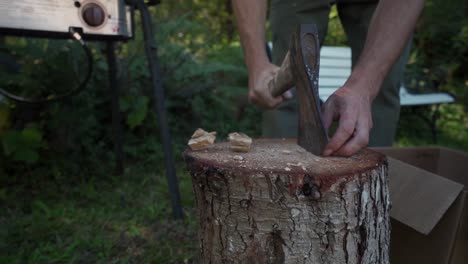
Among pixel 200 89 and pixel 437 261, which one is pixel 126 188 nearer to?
pixel 200 89

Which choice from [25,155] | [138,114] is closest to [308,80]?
[25,155]

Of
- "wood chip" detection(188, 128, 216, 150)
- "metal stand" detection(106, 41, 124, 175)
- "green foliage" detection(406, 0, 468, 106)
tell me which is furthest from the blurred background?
"wood chip" detection(188, 128, 216, 150)

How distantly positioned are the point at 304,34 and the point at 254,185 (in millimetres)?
411

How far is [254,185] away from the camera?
3.23 feet

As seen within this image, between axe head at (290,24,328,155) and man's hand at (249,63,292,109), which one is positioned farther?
man's hand at (249,63,292,109)

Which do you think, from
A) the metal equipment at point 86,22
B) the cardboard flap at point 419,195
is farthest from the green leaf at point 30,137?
the cardboard flap at point 419,195

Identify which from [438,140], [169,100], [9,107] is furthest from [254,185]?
[438,140]

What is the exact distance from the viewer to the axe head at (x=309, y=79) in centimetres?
106

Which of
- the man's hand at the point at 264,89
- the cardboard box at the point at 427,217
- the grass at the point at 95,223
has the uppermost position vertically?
the man's hand at the point at 264,89

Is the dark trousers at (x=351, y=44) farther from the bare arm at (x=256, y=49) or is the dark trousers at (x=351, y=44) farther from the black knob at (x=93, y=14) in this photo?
the black knob at (x=93, y=14)

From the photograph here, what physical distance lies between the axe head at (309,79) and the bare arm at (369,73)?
0.04 meters

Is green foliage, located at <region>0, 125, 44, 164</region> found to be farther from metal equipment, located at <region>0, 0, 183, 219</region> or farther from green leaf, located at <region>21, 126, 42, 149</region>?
metal equipment, located at <region>0, 0, 183, 219</region>

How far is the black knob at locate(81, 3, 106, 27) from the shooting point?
1.79m

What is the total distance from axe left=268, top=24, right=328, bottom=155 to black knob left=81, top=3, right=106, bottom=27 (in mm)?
1030
